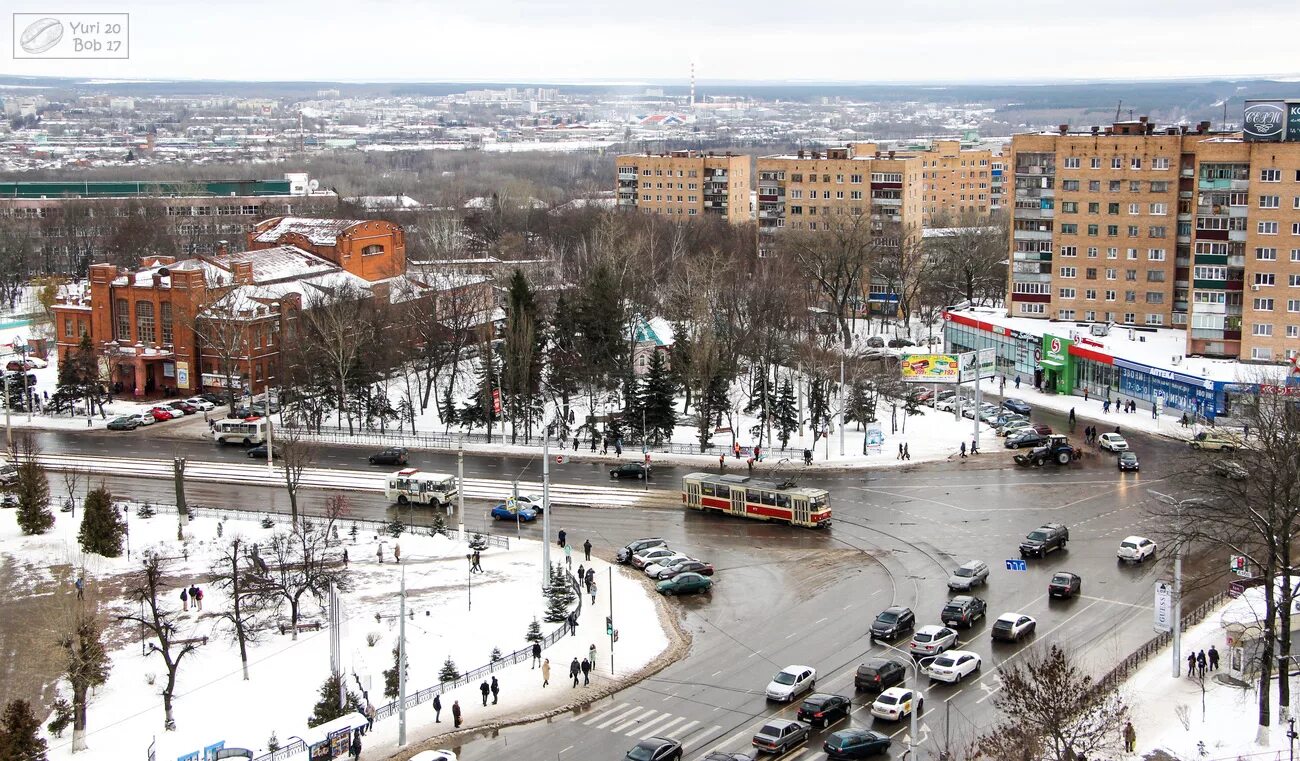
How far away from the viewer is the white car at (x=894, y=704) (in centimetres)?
3384

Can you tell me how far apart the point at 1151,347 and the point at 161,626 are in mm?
54148

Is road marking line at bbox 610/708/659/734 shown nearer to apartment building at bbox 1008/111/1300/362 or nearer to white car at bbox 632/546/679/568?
white car at bbox 632/546/679/568

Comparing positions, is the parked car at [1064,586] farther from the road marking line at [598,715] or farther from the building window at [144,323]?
the building window at [144,323]

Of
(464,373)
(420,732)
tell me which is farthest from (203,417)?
(420,732)

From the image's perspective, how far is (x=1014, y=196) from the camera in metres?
85.4

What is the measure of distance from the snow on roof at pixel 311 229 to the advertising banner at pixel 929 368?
1594 inches

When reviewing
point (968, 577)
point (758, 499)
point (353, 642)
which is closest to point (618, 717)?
point (353, 642)

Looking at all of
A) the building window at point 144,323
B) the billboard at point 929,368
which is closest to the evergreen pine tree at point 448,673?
the billboard at point 929,368

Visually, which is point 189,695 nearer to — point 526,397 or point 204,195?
point 526,397

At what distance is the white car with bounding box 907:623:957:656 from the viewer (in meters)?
37.9

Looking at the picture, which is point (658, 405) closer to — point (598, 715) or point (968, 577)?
point (968, 577)

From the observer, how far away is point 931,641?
38031 millimetres

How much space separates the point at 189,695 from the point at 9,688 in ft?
15.9

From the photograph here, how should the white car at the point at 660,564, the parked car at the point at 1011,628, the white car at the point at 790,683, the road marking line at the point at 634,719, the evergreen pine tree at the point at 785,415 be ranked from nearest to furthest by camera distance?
the road marking line at the point at 634,719 → the white car at the point at 790,683 → the parked car at the point at 1011,628 → the white car at the point at 660,564 → the evergreen pine tree at the point at 785,415
